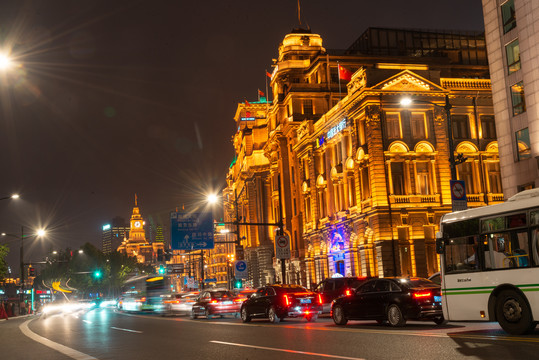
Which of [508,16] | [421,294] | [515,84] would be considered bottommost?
[421,294]

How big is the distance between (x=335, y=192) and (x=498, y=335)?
43.6 metres

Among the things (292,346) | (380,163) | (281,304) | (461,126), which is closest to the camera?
(292,346)

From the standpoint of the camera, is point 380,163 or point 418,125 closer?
point 380,163

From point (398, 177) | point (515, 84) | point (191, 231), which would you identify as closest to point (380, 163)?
point (398, 177)

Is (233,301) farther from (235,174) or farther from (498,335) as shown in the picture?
(235,174)

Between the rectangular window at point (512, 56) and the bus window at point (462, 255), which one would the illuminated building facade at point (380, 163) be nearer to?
the rectangular window at point (512, 56)

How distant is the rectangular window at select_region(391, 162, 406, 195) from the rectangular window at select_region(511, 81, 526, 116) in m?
13.3

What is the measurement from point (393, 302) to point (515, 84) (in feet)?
73.5

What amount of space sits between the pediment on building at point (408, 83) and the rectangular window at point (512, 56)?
11.9 m

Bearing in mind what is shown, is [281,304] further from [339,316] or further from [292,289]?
[339,316]

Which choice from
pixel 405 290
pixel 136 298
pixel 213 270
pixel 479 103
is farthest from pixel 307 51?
pixel 213 270

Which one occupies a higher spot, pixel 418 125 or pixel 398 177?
pixel 418 125

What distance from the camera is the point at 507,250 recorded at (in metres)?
15.1

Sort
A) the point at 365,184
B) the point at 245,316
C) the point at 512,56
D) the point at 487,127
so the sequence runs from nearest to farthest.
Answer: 1. the point at 245,316
2. the point at 512,56
3. the point at 365,184
4. the point at 487,127
